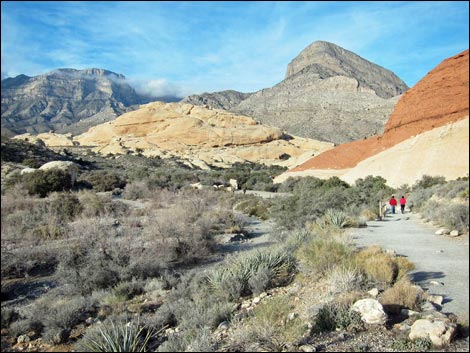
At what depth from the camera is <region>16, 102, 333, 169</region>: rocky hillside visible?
65650mm

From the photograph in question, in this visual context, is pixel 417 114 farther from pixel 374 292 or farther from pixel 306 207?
pixel 374 292

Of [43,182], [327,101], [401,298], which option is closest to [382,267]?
[401,298]

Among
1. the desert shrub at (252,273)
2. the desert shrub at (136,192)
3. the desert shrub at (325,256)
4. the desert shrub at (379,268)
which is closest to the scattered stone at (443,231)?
the desert shrub at (325,256)

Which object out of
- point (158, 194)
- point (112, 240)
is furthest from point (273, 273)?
point (158, 194)

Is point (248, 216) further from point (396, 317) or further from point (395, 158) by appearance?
point (396, 317)

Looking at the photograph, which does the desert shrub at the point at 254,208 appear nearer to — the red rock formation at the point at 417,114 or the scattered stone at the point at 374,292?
the red rock formation at the point at 417,114

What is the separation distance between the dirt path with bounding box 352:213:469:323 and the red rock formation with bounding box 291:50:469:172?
14.1 feet

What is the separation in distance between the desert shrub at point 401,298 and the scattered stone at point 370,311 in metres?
0.35

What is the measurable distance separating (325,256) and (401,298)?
234 cm

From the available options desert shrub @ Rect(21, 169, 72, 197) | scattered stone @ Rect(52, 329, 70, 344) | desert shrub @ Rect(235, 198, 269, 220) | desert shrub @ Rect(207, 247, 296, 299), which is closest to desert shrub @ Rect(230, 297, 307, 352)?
desert shrub @ Rect(207, 247, 296, 299)

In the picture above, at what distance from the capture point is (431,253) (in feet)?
27.9

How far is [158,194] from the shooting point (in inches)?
912

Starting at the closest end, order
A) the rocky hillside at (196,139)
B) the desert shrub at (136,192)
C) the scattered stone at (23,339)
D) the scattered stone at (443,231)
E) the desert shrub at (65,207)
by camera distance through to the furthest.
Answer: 1. the scattered stone at (23,339)
2. the scattered stone at (443,231)
3. the desert shrub at (65,207)
4. the desert shrub at (136,192)
5. the rocky hillside at (196,139)

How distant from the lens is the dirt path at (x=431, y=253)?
18.7ft
